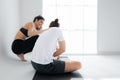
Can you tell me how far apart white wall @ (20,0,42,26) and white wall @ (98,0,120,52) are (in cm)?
165

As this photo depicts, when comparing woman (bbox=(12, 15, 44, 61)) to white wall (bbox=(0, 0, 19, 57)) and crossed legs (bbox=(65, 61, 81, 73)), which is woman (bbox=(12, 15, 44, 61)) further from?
crossed legs (bbox=(65, 61, 81, 73))

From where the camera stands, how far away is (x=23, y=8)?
7.01 meters

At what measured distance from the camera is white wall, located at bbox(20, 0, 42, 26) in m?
7.00

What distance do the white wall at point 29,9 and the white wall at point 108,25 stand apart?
5.41ft

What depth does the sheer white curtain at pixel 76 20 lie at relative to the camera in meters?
7.18

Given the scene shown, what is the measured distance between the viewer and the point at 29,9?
702cm

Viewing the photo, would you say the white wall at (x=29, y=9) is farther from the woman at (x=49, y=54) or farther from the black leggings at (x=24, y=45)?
the woman at (x=49, y=54)

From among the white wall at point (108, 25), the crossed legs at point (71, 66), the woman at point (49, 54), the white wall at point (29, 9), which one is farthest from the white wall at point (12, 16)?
the white wall at point (108, 25)

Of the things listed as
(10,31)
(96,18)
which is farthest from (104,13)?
(10,31)

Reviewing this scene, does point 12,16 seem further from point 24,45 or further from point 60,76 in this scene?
point 60,76

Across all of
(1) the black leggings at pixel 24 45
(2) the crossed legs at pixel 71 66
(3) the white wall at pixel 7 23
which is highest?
(3) the white wall at pixel 7 23

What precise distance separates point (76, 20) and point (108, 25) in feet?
2.90

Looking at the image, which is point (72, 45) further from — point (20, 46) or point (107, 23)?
point (20, 46)

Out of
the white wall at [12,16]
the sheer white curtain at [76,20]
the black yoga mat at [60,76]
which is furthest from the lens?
the sheer white curtain at [76,20]
